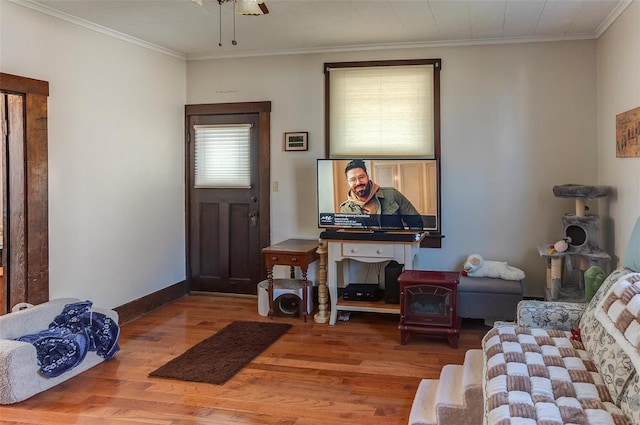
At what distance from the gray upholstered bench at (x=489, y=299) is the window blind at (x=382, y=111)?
47.9 inches

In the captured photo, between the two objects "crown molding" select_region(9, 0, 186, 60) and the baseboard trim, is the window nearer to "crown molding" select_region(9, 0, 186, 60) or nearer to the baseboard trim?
"crown molding" select_region(9, 0, 186, 60)

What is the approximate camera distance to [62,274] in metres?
4.04

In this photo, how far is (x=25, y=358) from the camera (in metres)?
3.07

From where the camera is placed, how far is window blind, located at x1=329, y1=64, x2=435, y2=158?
4910mm

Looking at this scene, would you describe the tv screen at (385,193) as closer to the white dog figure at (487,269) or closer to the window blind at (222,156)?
the white dog figure at (487,269)

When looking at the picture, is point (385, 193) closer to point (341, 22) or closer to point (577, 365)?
point (341, 22)

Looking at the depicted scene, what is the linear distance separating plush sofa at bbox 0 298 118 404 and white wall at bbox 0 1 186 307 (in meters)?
0.46

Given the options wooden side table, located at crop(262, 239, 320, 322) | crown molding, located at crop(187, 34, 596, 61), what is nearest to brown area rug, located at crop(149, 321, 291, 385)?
wooden side table, located at crop(262, 239, 320, 322)

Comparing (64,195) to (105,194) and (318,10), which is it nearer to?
(105,194)

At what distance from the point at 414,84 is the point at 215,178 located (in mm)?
2108

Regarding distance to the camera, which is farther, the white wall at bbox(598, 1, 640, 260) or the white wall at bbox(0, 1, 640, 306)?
the white wall at bbox(0, 1, 640, 306)

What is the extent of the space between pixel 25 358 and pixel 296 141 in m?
2.97

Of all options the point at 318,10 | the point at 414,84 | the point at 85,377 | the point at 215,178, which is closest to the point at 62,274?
the point at 85,377

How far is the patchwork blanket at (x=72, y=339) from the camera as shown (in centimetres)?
327
